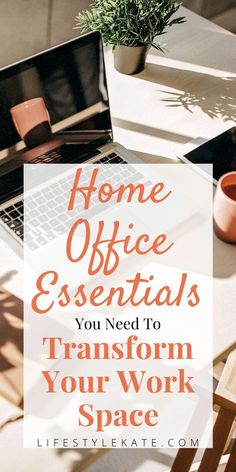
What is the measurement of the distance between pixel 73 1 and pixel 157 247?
0.90m

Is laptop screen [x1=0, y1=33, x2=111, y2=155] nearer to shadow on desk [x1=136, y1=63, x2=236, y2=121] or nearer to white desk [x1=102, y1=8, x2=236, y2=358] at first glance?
white desk [x1=102, y1=8, x2=236, y2=358]

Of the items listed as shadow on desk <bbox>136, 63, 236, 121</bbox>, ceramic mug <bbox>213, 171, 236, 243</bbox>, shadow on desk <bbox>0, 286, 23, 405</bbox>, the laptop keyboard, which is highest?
shadow on desk <bbox>136, 63, 236, 121</bbox>

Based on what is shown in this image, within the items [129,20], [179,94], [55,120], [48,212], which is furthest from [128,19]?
[48,212]

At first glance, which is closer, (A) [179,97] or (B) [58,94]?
(B) [58,94]

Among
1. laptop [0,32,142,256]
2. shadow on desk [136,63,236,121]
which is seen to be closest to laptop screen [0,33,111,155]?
laptop [0,32,142,256]

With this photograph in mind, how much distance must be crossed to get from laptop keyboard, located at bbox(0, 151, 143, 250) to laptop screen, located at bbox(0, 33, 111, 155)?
0.12 metres

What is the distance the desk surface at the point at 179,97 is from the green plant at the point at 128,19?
0.13m

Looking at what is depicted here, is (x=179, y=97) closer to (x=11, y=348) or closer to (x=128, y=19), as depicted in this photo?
(x=128, y=19)

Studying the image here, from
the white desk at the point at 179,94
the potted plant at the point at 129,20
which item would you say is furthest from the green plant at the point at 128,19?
the white desk at the point at 179,94

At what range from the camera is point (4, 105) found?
106 cm

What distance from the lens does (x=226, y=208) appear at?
1.01m

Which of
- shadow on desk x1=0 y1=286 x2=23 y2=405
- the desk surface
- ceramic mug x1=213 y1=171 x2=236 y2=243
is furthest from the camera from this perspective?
the desk surface

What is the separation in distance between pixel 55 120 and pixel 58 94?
0.18 ft

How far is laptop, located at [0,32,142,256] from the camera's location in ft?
3.42
